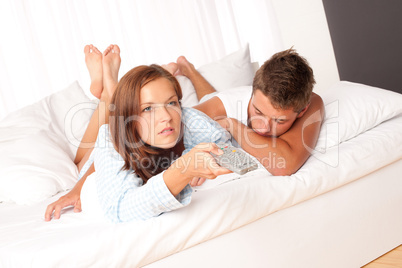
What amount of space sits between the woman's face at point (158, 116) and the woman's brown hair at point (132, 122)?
0.6 inches

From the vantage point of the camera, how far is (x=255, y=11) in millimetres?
3859

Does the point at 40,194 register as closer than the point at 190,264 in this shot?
No

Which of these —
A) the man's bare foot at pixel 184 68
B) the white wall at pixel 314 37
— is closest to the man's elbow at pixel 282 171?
the man's bare foot at pixel 184 68

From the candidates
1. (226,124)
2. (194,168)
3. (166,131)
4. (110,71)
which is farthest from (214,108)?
(194,168)

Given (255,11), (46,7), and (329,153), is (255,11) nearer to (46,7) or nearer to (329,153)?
(46,7)

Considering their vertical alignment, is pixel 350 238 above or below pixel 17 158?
below

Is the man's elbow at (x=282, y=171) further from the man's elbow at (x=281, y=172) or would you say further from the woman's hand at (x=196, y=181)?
the woman's hand at (x=196, y=181)

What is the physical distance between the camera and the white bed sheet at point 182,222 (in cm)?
124

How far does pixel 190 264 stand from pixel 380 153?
32.6 inches

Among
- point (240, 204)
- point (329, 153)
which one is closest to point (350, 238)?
point (329, 153)

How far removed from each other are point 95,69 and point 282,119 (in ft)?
3.12

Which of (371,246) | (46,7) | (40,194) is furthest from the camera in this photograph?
(46,7)

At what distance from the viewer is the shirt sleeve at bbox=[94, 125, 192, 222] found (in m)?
1.23

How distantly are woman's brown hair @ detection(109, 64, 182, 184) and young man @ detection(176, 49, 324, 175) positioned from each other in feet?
1.32
